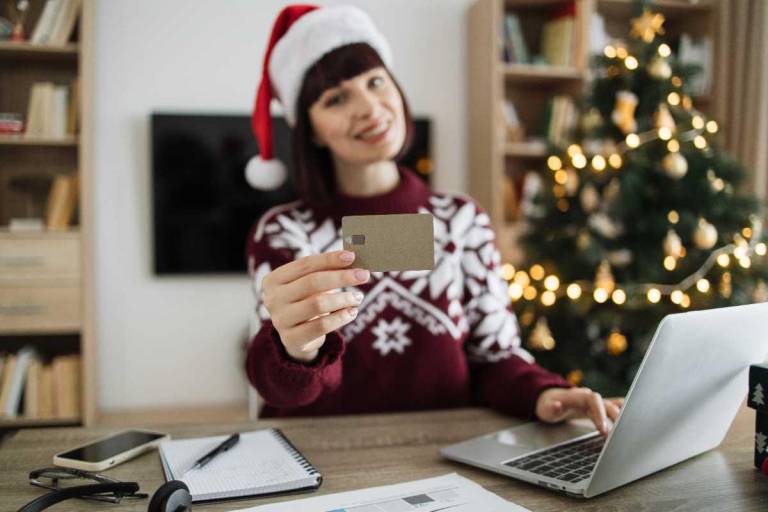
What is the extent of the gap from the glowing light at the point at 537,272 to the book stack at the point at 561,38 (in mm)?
1238

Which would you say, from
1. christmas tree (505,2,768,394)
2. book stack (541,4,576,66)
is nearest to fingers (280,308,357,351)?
christmas tree (505,2,768,394)

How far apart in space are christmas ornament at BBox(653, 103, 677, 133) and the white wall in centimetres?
162

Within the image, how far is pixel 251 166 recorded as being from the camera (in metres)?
1.51

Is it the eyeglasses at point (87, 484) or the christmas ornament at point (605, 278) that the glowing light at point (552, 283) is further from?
the eyeglasses at point (87, 484)

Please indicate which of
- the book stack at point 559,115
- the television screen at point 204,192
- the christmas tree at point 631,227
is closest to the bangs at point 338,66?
the christmas tree at point 631,227

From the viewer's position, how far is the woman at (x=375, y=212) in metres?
1.25

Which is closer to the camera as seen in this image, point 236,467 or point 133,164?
point 236,467

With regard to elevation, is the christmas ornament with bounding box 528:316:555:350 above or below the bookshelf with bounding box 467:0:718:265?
below

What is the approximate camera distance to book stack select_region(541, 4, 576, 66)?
10.2ft

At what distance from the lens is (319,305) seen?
0.76 m

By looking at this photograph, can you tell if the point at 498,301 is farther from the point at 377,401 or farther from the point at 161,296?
the point at 161,296

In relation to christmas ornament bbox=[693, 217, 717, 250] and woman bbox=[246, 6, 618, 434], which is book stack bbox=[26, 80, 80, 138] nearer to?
woman bbox=[246, 6, 618, 434]

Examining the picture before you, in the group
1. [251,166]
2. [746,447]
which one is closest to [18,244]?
[251,166]

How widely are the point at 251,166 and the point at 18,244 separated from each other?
5.62 ft
